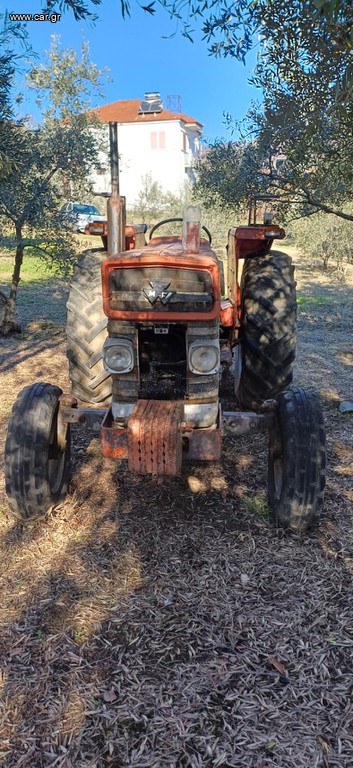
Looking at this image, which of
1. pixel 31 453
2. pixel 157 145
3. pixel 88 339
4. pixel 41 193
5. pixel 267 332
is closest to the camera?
pixel 31 453

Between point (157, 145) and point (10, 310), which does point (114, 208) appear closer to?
point (10, 310)

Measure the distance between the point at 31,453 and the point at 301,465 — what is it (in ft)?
4.92

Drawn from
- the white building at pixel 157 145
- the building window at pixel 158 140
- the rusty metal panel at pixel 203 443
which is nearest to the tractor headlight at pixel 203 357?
the rusty metal panel at pixel 203 443


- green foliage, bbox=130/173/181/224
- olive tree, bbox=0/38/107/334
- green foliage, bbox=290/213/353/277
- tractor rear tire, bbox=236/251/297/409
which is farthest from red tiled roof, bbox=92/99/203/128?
tractor rear tire, bbox=236/251/297/409

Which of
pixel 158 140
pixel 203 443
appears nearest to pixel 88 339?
pixel 203 443

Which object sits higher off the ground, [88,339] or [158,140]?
[158,140]

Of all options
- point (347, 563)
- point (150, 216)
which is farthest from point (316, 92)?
point (150, 216)

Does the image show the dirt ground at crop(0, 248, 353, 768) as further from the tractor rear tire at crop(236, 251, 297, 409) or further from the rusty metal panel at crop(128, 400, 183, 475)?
the tractor rear tire at crop(236, 251, 297, 409)

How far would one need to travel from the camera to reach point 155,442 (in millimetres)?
2898

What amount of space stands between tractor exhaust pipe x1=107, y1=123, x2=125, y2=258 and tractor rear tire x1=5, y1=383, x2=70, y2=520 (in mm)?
985

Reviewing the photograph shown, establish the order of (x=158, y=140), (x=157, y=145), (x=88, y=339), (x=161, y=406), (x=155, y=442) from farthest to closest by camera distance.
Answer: (x=157, y=145) < (x=158, y=140) < (x=88, y=339) < (x=161, y=406) < (x=155, y=442)

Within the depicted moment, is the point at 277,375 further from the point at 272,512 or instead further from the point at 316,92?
the point at 316,92

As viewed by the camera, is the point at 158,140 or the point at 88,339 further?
the point at 158,140

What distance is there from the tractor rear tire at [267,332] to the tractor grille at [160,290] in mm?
1416
